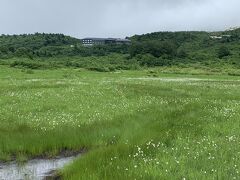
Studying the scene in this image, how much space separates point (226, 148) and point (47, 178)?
5108 mm

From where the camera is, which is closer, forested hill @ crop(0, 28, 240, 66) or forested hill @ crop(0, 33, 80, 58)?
forested hill @ crop(0, 28, 240, 66)

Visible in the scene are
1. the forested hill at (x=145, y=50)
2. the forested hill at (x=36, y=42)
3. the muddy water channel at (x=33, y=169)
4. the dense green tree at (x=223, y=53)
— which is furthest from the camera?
the forested hill at (x=36, y=42)

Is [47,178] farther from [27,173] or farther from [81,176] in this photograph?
[81,176]

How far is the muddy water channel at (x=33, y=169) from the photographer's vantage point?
39.2 feet

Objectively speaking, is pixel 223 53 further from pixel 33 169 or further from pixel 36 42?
pixel 33 169

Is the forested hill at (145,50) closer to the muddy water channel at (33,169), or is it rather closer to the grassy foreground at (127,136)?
the grassy foreground at (127,136)

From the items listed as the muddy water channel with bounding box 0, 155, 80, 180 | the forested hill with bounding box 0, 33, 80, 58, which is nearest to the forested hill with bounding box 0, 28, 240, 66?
the forested hill with bounding box 0, 33, 80, 58

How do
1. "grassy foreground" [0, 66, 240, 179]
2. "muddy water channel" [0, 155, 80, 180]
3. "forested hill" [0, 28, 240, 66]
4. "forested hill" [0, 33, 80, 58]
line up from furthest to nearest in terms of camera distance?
"forested hill" [0, 33, 80, 58]
"forested hill" [0, 28, 240, 66]
"muddy water channel" [0, 155, 80, 180]
"grassy foreground" [0, 66, 240, 179]

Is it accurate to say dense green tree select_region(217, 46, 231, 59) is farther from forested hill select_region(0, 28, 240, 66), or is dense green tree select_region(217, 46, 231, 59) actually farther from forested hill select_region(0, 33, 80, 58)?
forested hill select_region(0, 33, 80, 58)

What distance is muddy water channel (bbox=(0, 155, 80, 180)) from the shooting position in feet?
39.2

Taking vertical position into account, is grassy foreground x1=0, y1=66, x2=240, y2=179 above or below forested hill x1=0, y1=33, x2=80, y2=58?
above

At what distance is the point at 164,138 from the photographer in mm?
14406

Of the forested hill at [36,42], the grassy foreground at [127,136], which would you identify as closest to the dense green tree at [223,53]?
the forested hill at [36,42]

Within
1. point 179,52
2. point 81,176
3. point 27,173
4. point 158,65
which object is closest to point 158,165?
point 81,176
